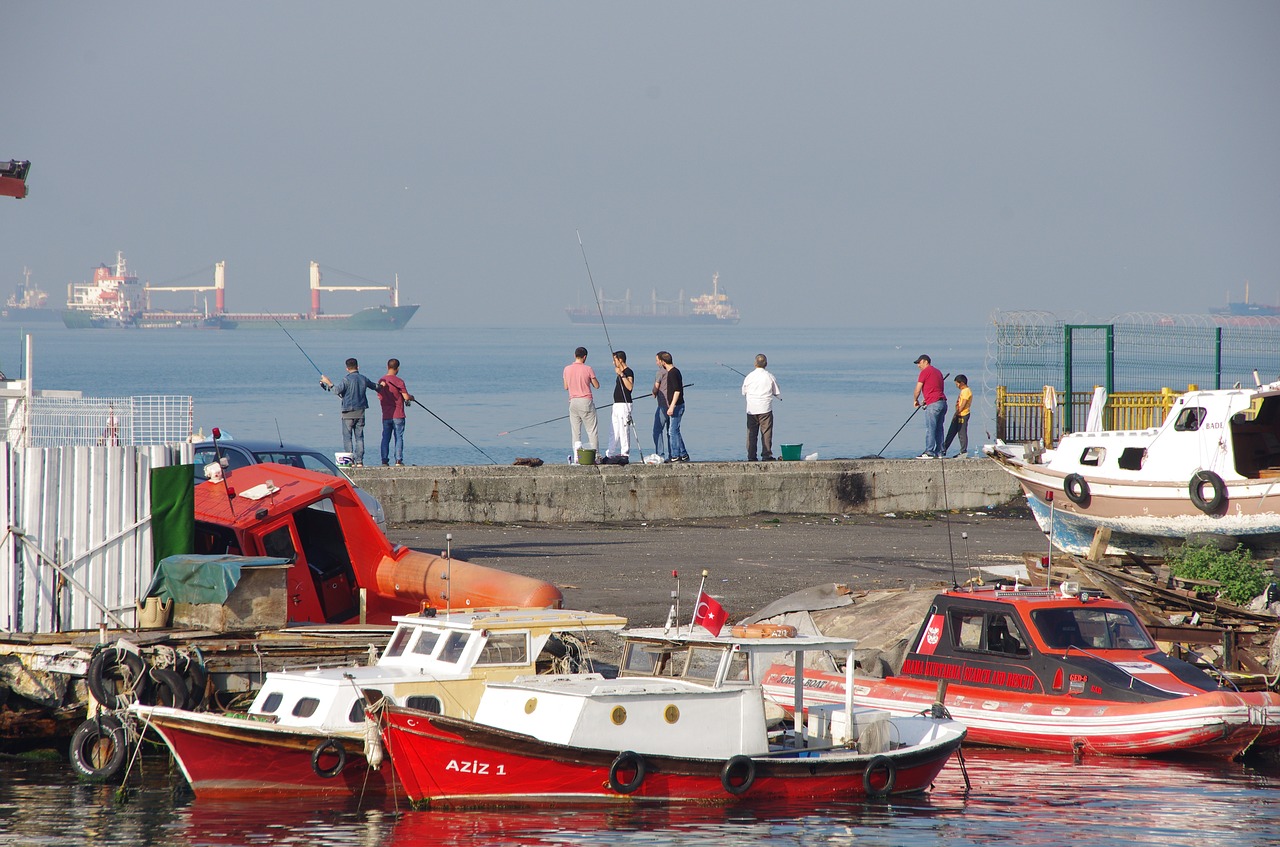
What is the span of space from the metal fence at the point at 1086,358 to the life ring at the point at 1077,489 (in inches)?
210

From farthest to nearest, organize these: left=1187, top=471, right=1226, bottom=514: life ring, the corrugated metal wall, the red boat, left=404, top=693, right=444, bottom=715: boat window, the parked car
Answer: left=1187, top=471, right=1226, bottom=514: life ring < the parked car < the red boat < the corrugated metal wall < left=404, top=693, right=444, bottom=715: boat window

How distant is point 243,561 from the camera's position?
15.3 metres

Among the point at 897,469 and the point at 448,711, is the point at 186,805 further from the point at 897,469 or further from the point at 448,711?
the point at 897,469

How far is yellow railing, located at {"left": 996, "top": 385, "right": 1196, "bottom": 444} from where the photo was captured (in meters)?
29.8

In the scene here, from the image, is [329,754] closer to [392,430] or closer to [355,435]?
[355,435]

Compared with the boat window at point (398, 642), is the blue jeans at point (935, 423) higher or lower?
higher

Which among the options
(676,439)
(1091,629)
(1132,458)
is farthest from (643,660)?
(676,439)

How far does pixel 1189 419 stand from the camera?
77.3ft

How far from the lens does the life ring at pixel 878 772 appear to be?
12.8m

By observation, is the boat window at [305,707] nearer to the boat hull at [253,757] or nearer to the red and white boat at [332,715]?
the red and white boat at [332,715]

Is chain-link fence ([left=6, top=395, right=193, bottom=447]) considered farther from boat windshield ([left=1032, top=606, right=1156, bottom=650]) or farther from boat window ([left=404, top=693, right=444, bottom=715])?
boat windshield ([left=1032, top=606, right=1156, bottom=650])

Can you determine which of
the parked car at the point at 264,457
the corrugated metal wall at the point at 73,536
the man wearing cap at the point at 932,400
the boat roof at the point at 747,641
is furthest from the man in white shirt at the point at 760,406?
the boat roof at the point at 747,641

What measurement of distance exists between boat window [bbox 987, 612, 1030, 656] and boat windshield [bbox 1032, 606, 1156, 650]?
244 mm

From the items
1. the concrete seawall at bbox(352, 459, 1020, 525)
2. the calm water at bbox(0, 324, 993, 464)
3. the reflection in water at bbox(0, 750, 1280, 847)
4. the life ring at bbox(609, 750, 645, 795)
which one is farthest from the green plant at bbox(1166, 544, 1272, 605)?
the calm water at bbox(0, 324, 993, 464)
